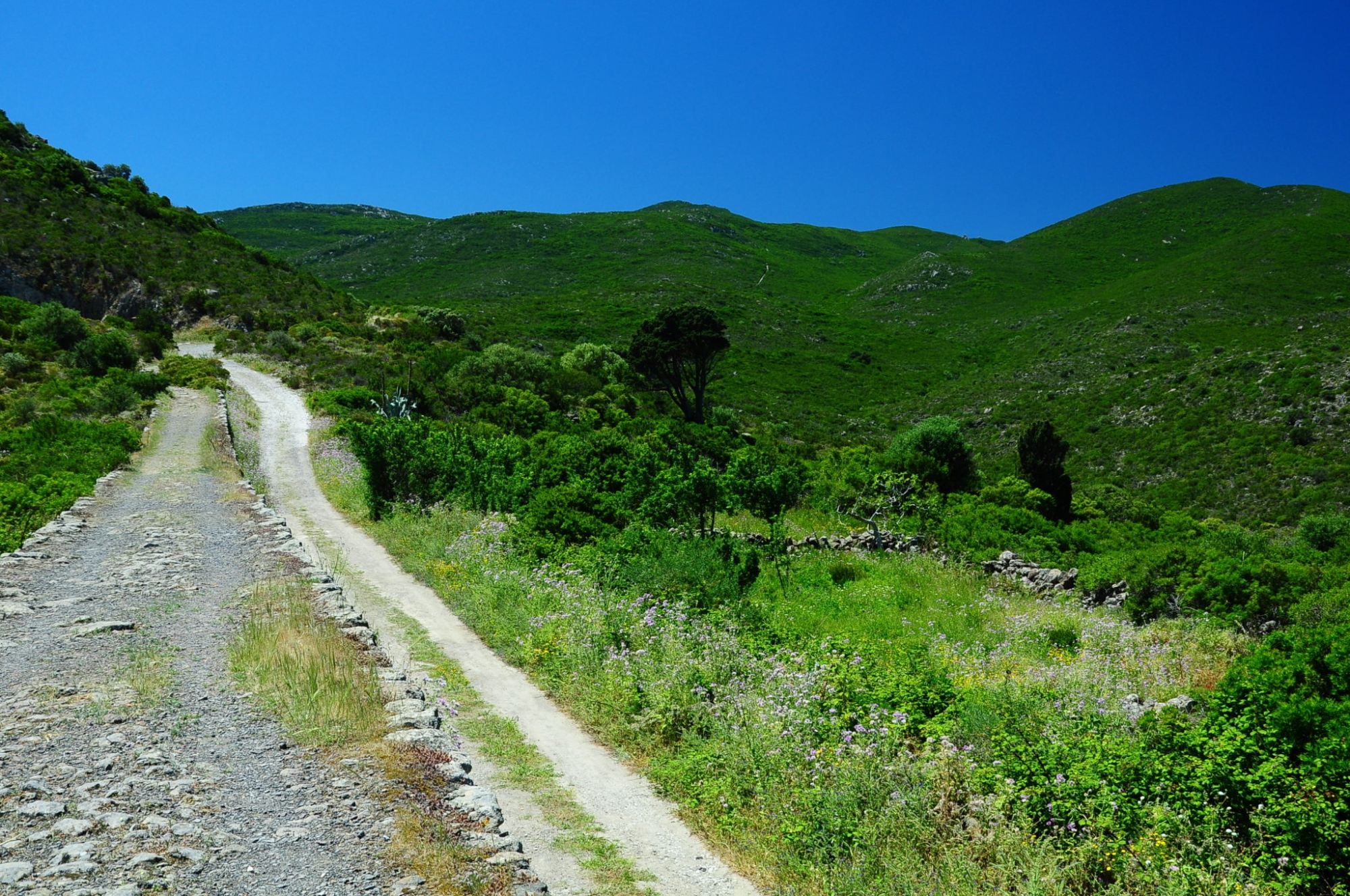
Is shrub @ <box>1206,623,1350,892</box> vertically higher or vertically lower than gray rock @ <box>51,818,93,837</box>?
higher

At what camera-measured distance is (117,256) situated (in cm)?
5431

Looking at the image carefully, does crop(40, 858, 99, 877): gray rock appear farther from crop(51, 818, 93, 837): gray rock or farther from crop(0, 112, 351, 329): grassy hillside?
crop(0, 112, 351, 329): grassy hillside

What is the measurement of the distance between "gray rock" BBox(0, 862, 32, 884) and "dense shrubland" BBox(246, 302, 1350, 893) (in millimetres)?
4253

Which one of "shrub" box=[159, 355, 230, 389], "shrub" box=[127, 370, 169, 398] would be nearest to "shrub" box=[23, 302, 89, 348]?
"shrub" box=[159, 355, 230, 389]

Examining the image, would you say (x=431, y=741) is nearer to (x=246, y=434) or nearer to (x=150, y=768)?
(x=150, y=768)

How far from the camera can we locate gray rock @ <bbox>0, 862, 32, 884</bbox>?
12.8 ft

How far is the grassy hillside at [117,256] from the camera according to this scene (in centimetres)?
5109

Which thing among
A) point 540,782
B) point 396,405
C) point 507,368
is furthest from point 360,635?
point 507,368

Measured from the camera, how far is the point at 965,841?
505 cm

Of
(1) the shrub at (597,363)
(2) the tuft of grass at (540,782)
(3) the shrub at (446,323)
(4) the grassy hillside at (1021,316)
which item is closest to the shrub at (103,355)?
(3) the shrub at (446,323)

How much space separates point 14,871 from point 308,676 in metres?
3.04

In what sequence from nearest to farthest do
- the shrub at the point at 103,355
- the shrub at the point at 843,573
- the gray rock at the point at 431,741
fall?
the gray rock at the point at 431,741
the shrub at the point at 843,573
the shrub at the point at 103,355

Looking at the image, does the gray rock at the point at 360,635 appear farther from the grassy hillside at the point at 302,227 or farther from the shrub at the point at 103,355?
the grassy hillside at the point at 302,227

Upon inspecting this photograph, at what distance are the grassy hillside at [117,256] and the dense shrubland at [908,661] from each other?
139 feet
